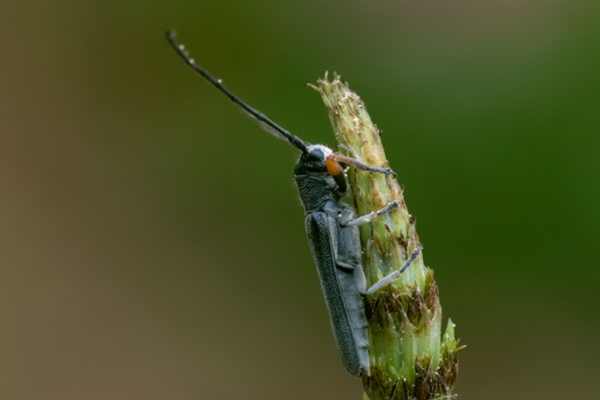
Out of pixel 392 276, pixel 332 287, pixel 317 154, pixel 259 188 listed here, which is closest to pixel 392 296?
pixel 392 276

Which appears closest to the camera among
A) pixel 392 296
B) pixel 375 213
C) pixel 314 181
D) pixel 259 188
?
pixel 392 296

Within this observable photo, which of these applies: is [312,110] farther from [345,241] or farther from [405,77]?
[345,241]

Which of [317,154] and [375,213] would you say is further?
[317,154]

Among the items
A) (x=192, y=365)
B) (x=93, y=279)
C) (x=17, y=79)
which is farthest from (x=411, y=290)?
(x=17, y=79)

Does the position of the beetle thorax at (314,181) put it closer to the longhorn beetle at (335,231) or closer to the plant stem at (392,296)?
the longhorn beetle at (335,231)

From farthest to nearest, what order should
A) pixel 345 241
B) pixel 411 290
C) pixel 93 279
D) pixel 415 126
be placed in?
pixel 93 279 < pixel 415 126 < pixel 345 241 < pixel 411 290

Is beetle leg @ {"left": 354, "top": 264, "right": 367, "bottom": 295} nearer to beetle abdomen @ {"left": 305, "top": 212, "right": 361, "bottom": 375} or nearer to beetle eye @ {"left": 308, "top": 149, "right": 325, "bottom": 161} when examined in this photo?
beetle abdomen @ {"left": 305, "top": 212, "right": 361, "bottom": 375}

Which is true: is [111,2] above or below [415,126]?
above

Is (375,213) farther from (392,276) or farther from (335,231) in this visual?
(335,231)
